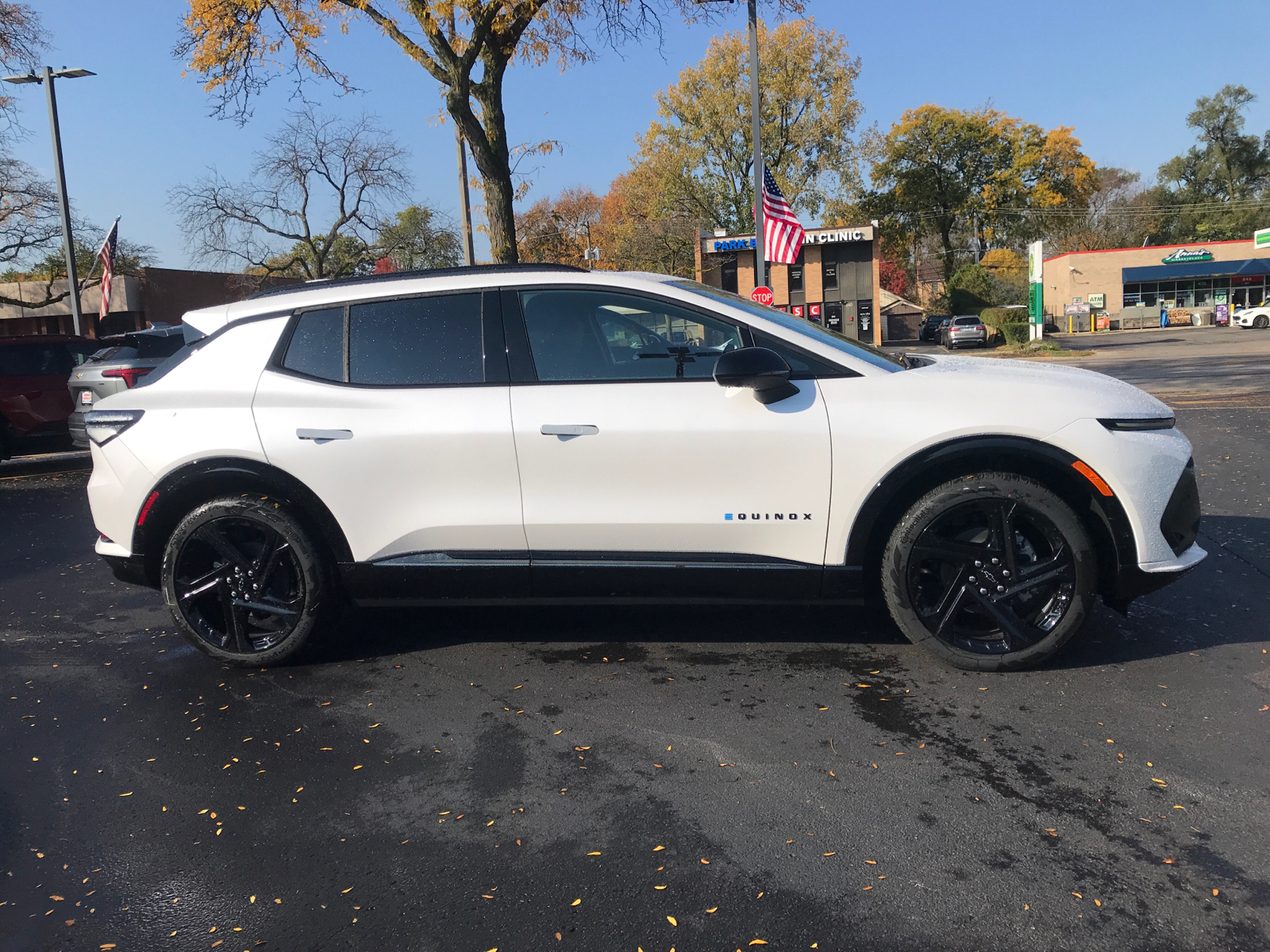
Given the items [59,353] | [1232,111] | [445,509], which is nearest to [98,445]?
[445,509]

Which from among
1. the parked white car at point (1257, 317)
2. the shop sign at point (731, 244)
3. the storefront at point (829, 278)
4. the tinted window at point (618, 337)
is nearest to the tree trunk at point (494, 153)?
the tinted window at point (618, 337)

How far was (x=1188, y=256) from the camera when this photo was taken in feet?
189

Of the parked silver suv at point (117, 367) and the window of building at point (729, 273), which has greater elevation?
the window of building at point (729, 273)

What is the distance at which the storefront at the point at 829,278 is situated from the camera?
5069 centimetres

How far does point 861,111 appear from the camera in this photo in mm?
49656

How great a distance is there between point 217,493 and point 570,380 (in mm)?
1728

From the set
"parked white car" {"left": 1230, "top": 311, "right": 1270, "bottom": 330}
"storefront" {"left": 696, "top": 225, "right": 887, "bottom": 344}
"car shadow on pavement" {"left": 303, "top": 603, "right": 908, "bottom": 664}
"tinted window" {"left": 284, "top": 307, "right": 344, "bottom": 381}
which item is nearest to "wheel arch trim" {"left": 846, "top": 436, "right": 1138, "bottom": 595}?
"car shadow on pavement" {"left": 303, "top": 603, "right": 908, "bottom": 664}

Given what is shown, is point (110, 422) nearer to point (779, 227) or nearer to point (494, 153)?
point (494, 153)

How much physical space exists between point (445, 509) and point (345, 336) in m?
0.95

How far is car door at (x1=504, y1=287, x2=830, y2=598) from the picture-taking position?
12.7 ft

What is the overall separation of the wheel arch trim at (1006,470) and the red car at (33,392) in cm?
1171

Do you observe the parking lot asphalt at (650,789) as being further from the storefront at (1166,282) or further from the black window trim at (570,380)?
the storefront at (1166,282)

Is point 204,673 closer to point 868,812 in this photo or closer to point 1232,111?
point 868,812

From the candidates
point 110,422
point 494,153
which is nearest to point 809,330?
point 110,422
